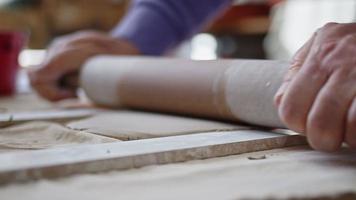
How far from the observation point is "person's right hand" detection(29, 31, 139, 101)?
1098 mm

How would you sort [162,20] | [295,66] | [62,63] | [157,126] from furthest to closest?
[162,20] → [62,63] → [157,126] → [295,66]

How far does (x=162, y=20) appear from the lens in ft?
4.21

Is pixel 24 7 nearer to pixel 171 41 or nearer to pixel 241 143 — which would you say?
pixel 171 41

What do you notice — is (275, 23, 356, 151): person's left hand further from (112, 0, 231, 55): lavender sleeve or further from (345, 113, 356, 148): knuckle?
(112, 0, 231, 55): lavender sleeve

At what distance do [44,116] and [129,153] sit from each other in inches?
14.7

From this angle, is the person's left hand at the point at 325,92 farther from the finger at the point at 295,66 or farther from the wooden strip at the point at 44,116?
the wooden strip at the point at 44,116

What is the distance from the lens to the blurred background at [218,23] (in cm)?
304

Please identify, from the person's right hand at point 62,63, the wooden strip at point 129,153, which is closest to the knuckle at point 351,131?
the wooden strip at point 129,153

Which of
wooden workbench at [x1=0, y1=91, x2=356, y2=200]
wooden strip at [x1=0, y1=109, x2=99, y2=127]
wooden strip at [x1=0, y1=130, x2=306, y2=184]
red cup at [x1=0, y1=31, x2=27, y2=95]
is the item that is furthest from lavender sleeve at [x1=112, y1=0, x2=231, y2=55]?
wooden workbench at [x1=0, y1=91, x2=356, y2=200]

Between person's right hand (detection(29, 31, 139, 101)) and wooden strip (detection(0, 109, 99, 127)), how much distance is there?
193 millimetres

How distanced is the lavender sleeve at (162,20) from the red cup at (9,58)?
0.25m

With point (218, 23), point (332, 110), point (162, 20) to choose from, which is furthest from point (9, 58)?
point (218, 23)

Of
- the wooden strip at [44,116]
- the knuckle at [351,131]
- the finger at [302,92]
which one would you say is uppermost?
the finger at [302,92]

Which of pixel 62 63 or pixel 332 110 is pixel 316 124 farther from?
pixel 62 63
